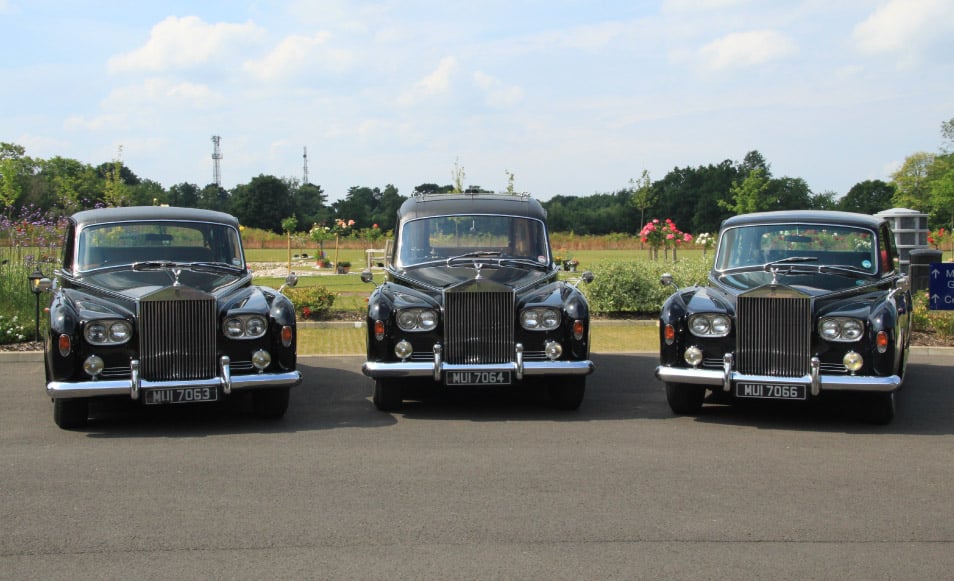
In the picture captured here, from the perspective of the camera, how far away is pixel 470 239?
1055cm

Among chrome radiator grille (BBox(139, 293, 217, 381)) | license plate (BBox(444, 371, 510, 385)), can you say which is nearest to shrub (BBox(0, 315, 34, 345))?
chrome radiator grille (BBox(139, 293, 217, 381))

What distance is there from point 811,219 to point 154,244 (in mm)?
6674

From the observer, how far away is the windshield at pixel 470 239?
1043 centimetres

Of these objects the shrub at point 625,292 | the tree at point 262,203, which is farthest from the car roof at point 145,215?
the tree at point 262,203

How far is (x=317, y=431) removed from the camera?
825 cm

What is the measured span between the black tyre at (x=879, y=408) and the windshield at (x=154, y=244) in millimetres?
6230

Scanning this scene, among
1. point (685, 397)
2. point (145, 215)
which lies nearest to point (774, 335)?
point (685, 397)

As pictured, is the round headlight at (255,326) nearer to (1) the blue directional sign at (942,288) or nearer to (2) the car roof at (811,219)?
(2) the car roof at (811,219)

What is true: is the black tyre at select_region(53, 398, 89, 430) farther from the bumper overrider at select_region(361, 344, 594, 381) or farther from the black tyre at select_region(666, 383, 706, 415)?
the black tyre at select_region(666, 383, 706, 415)

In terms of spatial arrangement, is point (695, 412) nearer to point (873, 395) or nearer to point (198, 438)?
point (873, 395)

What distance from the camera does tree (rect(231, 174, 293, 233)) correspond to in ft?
306

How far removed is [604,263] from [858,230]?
8860mm

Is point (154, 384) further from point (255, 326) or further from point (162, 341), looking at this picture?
point (255, 326)

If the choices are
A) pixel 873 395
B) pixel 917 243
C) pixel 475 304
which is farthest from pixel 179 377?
pixel 917 243
